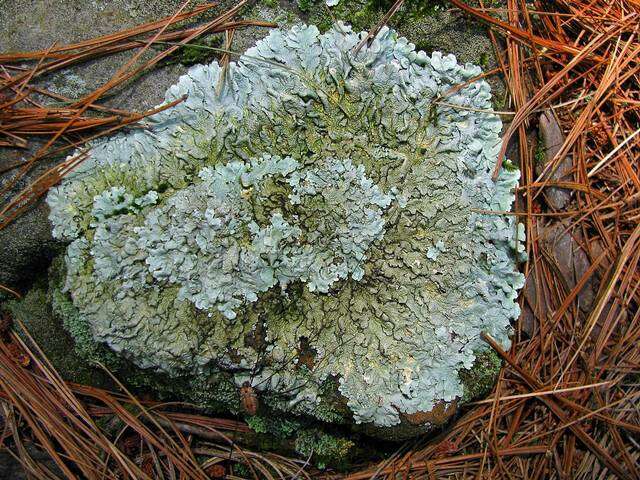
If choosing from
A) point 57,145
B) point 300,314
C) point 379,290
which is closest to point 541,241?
point 379,290

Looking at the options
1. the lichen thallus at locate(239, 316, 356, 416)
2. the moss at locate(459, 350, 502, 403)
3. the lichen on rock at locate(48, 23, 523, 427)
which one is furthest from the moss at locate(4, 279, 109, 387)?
the moss at locate(459, 350, 502, 403)

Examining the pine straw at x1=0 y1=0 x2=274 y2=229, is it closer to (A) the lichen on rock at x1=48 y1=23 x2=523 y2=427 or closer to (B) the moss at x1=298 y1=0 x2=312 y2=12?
(A) the lichen on rock at x1=48 y1=23 x2=523 y2=427

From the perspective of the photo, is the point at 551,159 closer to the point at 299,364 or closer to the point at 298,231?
the point at 298,231

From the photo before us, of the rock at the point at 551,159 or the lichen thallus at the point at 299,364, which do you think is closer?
the lichen thallus at the point at 299,364

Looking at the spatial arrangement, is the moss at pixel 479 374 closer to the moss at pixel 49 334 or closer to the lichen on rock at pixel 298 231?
the lichen on rock at pixel 298 231

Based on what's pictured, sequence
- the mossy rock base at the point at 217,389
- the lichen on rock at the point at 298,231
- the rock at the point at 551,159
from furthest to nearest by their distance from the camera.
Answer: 1. the rock at the point at 551,159
2. the mossy rock base at the point at 217,389
3. the lichen on rock at the point at 298,231

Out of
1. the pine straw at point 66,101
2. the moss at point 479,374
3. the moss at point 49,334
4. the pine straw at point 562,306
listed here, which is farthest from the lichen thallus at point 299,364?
the pine straw at point 66,101
